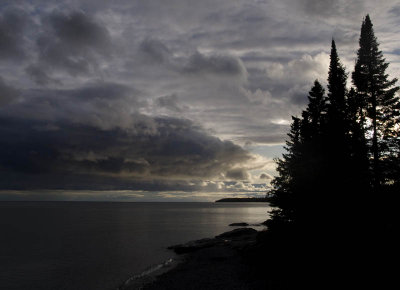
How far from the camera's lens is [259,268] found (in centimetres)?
3134

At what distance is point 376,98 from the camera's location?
43406 mm

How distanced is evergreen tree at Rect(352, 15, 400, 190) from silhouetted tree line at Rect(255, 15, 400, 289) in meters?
0.11

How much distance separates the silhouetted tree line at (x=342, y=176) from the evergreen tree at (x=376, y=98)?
A: 11 cm

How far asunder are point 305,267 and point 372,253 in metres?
6.48

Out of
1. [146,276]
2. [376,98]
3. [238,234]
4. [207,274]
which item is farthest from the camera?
[238,234]

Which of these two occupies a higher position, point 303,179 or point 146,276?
point 303,179

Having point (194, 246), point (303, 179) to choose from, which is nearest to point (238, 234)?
point (194, 246)

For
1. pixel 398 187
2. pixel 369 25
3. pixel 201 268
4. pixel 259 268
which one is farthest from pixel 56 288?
pixel 369 25

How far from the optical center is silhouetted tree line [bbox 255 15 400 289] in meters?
27.1

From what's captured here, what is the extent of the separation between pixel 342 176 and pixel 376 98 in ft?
56.8

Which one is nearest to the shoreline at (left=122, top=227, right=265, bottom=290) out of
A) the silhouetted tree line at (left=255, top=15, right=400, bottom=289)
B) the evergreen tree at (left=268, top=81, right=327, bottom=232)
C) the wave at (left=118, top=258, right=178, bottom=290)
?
the wave at (left=118, top=258, right=178, bottom=290)

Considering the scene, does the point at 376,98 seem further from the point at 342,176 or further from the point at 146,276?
the point at 146,276

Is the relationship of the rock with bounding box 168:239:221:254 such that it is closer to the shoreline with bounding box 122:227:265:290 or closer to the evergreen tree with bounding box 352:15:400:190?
the shoreline with bounding box 122:227:265:290

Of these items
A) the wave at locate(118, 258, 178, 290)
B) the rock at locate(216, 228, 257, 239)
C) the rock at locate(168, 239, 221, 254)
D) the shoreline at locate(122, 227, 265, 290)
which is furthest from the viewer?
the rock at locate(216, 228, 257, 239)
